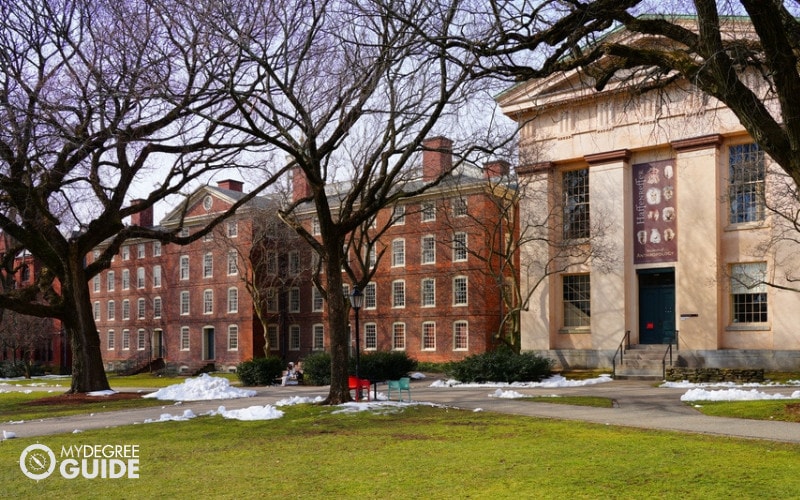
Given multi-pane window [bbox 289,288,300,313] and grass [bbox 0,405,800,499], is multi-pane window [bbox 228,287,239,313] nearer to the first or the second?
multi-pane window [bbox 289,288,300,313]

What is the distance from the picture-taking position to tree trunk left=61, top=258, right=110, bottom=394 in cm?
2634

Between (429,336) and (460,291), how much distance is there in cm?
351

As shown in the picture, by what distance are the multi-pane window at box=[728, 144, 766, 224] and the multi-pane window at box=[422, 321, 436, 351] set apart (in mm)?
20089

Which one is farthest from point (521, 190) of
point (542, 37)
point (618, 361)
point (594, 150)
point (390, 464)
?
point (390, 464)

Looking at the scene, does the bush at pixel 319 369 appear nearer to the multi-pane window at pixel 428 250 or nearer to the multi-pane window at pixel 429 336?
the multi-pane window at pixel 429 336

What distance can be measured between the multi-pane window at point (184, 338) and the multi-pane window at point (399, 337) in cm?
1851

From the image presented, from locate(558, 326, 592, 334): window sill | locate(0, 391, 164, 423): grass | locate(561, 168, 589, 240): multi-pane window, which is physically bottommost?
locate(0, 391, 164, 423): grass

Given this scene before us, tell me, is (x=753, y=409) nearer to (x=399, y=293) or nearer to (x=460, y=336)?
(x=460, y=336)

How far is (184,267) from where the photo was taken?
196ft

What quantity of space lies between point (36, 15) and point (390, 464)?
16.5 metres

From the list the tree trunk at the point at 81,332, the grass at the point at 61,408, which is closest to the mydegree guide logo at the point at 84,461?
the grass at the point at 61,408

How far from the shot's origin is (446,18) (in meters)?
14.8

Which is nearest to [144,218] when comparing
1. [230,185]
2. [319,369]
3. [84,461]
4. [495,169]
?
[230,185]

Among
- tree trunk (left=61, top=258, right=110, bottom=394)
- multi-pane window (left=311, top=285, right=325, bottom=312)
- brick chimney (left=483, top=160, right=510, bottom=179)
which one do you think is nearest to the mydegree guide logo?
brick chimney (left=483, top=160, right=510, bottom=179)
